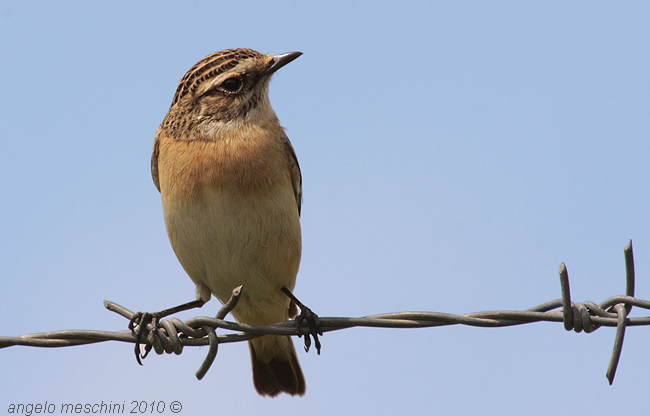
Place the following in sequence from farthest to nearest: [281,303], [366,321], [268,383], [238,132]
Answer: [268,383], [281,303], [238,132], [366,321]

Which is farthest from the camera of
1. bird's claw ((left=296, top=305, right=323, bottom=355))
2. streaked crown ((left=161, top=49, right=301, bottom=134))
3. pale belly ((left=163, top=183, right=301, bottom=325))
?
streaked crown ((left=161, top=49, right=301, bottom=134))

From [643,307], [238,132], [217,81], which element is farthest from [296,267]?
[643,307]

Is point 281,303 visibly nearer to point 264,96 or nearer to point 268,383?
point 268,383

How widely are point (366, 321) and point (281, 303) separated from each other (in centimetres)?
254

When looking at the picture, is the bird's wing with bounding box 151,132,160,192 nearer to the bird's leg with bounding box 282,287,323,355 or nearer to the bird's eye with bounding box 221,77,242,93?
the bird's eye with bounding box 221,77,242,93

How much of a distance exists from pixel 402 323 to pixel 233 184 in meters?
2.31

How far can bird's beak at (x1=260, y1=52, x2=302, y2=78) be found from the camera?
22.5 ft

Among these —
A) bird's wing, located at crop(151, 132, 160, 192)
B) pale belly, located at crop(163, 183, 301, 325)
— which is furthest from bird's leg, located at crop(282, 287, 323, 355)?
bird's wing, located at crop(151, 132, 160, 192)

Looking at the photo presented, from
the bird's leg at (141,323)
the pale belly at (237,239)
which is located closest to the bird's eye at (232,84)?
the pale belly at (237,239)

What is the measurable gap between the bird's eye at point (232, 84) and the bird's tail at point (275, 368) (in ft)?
9.22

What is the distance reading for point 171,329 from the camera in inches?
173

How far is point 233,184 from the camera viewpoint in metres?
5.89

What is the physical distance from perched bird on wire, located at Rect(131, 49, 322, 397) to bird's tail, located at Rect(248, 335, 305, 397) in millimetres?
559

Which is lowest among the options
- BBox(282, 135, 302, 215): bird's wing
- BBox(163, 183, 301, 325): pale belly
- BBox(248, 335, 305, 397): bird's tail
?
BBox(248, 335, 305, 397): bird's tail
